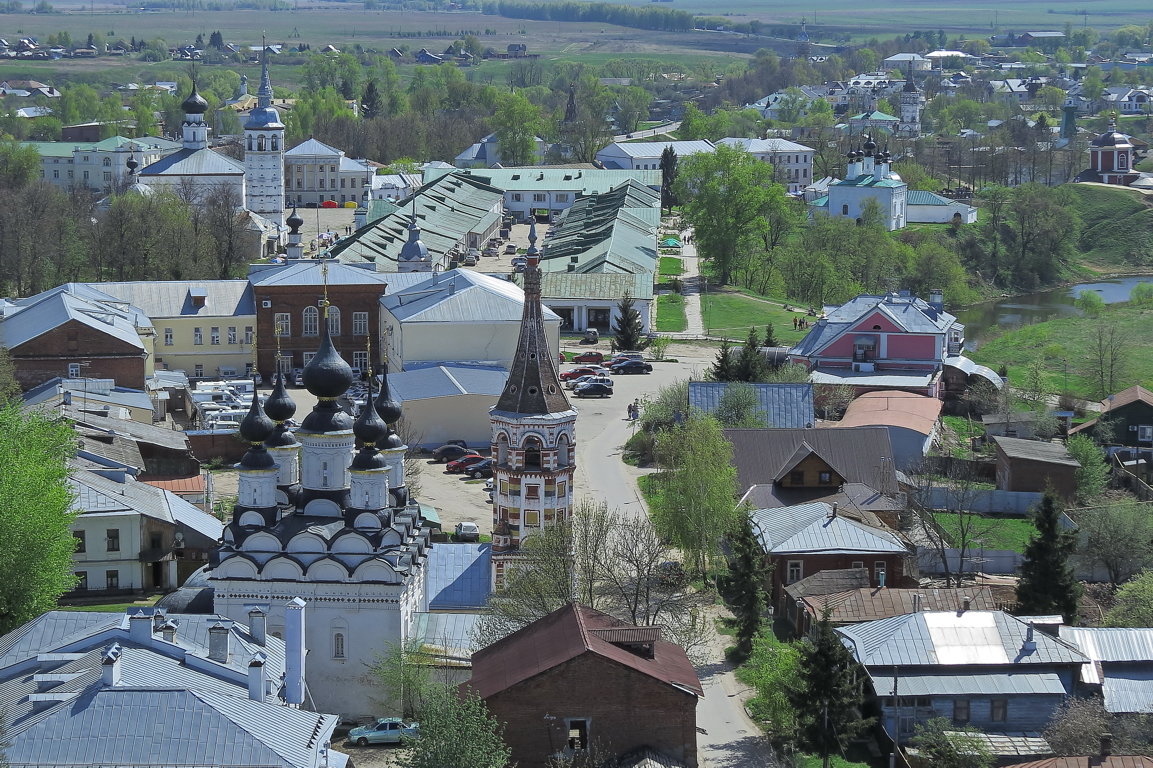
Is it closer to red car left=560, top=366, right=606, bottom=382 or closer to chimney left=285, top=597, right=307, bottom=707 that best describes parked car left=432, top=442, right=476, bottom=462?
red car left=560, top=366, right=606, bottom=382

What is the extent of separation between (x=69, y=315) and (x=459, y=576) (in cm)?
2076

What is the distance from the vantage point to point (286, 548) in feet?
92.3

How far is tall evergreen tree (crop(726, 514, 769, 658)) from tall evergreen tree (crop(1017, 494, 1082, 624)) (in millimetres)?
4448

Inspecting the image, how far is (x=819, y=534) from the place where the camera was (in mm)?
35469

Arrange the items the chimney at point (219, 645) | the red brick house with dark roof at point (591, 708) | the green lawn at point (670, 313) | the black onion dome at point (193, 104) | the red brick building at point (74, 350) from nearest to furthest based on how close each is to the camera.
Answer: the chimney at point (219, 645) < the red brick house with dark roof at point (591, 708) < the red brick building at point (74, 350) < the green lawn at point (670, 313) < the black onion dome at point (193, 104)

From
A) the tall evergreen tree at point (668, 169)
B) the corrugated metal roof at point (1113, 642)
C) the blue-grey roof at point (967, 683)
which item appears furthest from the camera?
the tall evergreen tree at point (668, 169)

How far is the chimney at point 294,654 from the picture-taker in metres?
24.4

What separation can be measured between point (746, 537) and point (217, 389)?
22665mm

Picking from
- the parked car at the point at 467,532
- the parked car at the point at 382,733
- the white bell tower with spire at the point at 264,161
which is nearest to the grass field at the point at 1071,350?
the parked car at the point at 467,532

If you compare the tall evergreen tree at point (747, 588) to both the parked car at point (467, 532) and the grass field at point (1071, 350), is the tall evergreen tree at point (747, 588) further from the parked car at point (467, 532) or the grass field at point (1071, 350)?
the grass field at point (1071, 350)

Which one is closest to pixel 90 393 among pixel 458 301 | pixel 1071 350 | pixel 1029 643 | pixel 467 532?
pixel 458 301

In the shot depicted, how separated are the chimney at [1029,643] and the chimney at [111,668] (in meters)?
13.5

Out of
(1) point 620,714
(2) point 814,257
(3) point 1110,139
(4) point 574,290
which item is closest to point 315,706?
(1) point 620,714

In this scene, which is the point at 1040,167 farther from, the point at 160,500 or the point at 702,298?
the point at 160,500
